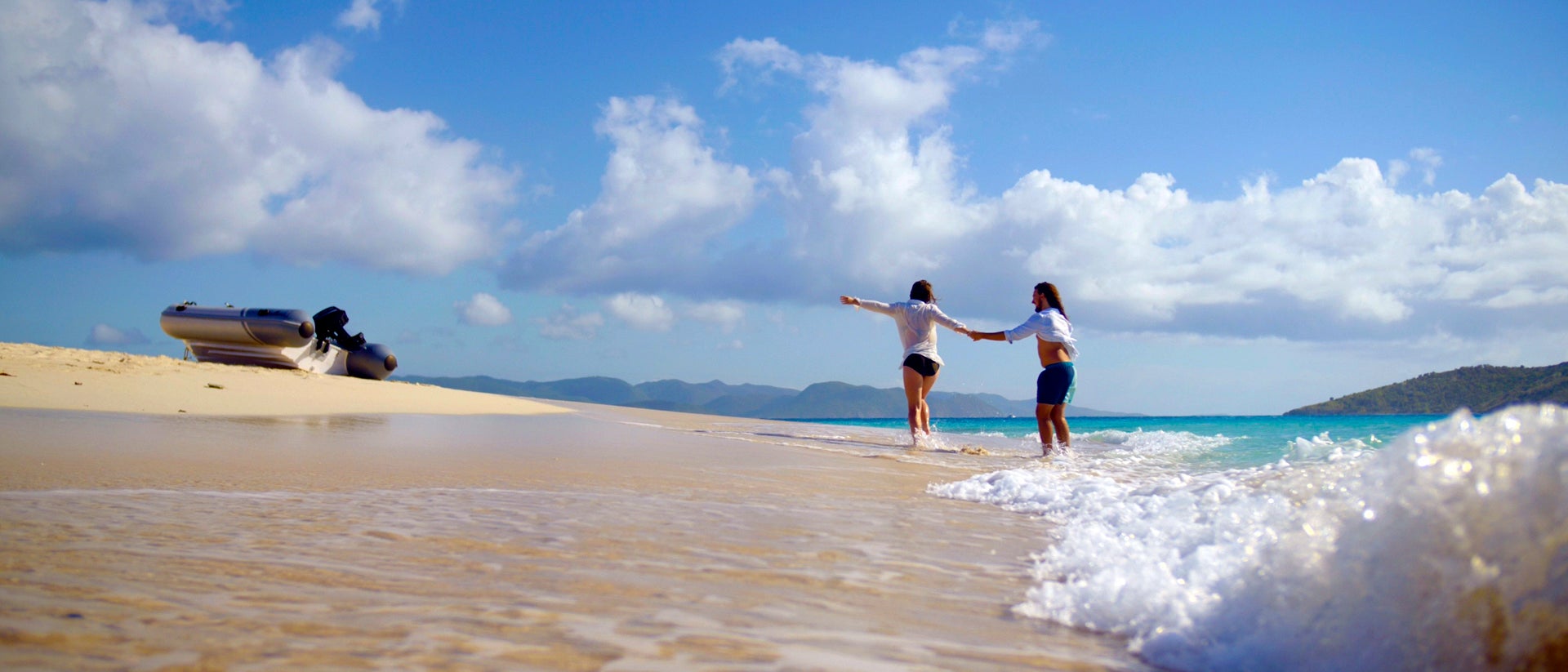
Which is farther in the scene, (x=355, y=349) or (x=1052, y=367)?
(x=355, y=349)

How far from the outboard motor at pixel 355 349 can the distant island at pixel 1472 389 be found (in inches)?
863

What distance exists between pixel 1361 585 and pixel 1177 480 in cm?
A: 302

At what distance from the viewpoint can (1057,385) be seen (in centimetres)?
833

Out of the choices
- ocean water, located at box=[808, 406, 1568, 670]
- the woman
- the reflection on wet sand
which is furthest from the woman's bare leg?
ocean water, located at box=[808, 406, 1568, 670]

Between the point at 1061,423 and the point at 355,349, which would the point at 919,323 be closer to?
the point at 1061,423

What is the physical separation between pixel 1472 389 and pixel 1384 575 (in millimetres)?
28934

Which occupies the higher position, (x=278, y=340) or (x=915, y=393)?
(x=278, y=340)

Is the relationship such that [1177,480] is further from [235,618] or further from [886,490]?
[235,618]

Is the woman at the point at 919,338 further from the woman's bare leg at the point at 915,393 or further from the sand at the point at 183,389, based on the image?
the sand at the point at 183,389

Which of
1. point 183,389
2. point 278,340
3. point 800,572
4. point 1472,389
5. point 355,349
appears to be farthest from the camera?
point 1472,389

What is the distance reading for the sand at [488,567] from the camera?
1498 mm

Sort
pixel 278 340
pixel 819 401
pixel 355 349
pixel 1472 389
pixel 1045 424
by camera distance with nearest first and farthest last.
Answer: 1. pixel 1045 424
2. pixel 278 340
3. pixel 355 349
4. pixel 1472 389
5. pixel 819 401

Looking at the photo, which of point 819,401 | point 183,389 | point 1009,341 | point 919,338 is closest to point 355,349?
point 183,389

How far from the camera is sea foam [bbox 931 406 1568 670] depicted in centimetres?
126
